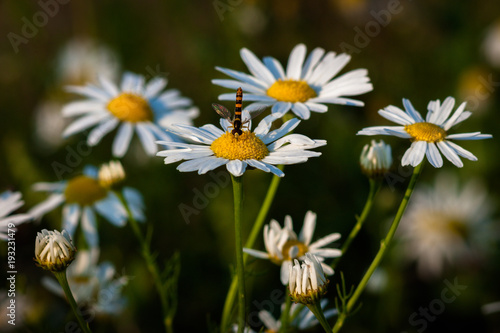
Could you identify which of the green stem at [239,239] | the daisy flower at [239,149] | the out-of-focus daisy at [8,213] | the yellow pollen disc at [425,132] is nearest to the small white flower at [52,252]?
the out-of-focus daisy at [8,213]

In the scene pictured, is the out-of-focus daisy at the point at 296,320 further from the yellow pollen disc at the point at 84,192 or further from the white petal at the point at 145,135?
the yellow pollen disc at the point at 84,192

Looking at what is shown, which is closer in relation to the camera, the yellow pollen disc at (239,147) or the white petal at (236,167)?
the white petal at (236,167)

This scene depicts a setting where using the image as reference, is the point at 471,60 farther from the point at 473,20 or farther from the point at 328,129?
the point at 328,129

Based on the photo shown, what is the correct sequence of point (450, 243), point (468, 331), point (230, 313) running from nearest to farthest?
→ point (230, 313) < point (468, 331) < point (450, 243)

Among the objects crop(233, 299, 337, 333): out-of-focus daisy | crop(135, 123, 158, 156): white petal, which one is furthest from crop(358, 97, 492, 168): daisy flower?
crop(135, 123, 158, 156): white petal

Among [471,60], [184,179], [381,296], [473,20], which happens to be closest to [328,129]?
[184,179]

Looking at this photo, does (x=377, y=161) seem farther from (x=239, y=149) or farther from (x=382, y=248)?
(x=239, y=149)

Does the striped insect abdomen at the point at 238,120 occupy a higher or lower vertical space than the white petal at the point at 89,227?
higher
